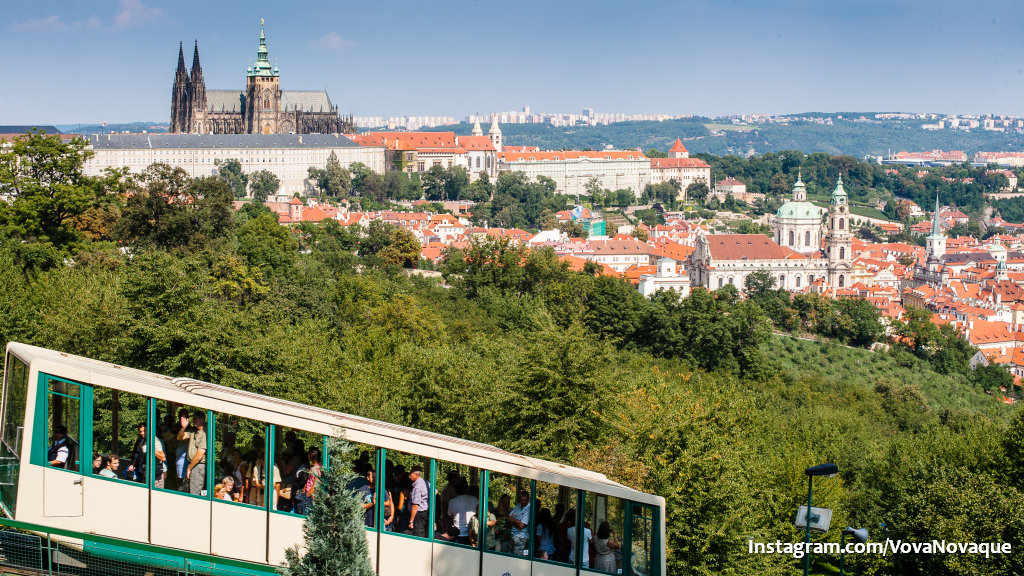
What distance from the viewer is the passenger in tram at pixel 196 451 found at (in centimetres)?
807

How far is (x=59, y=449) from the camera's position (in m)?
8.16

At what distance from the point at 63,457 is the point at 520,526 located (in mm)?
3619

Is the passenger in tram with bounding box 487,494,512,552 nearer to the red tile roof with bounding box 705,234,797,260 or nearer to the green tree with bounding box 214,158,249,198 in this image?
the red tile roof with bounding box 705,234,797,260

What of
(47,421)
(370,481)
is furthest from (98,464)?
(370,481)

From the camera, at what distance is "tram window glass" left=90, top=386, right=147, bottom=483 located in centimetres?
822

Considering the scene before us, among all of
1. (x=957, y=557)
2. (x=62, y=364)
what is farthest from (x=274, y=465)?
(x=957, y=557)

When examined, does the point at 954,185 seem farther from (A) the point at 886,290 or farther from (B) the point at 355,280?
(B) the point at 355,280

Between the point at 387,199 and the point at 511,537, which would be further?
the point at 387,199

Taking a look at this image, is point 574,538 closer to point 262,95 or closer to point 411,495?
point 411,495

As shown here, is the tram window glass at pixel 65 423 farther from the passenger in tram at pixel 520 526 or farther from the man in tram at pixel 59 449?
the passenger in tram at pixel 520 526

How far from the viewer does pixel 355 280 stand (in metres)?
39.1

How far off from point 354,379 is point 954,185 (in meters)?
176

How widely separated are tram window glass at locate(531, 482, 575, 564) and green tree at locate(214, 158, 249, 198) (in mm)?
95403

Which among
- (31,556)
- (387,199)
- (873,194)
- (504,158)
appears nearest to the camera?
(31,556)
